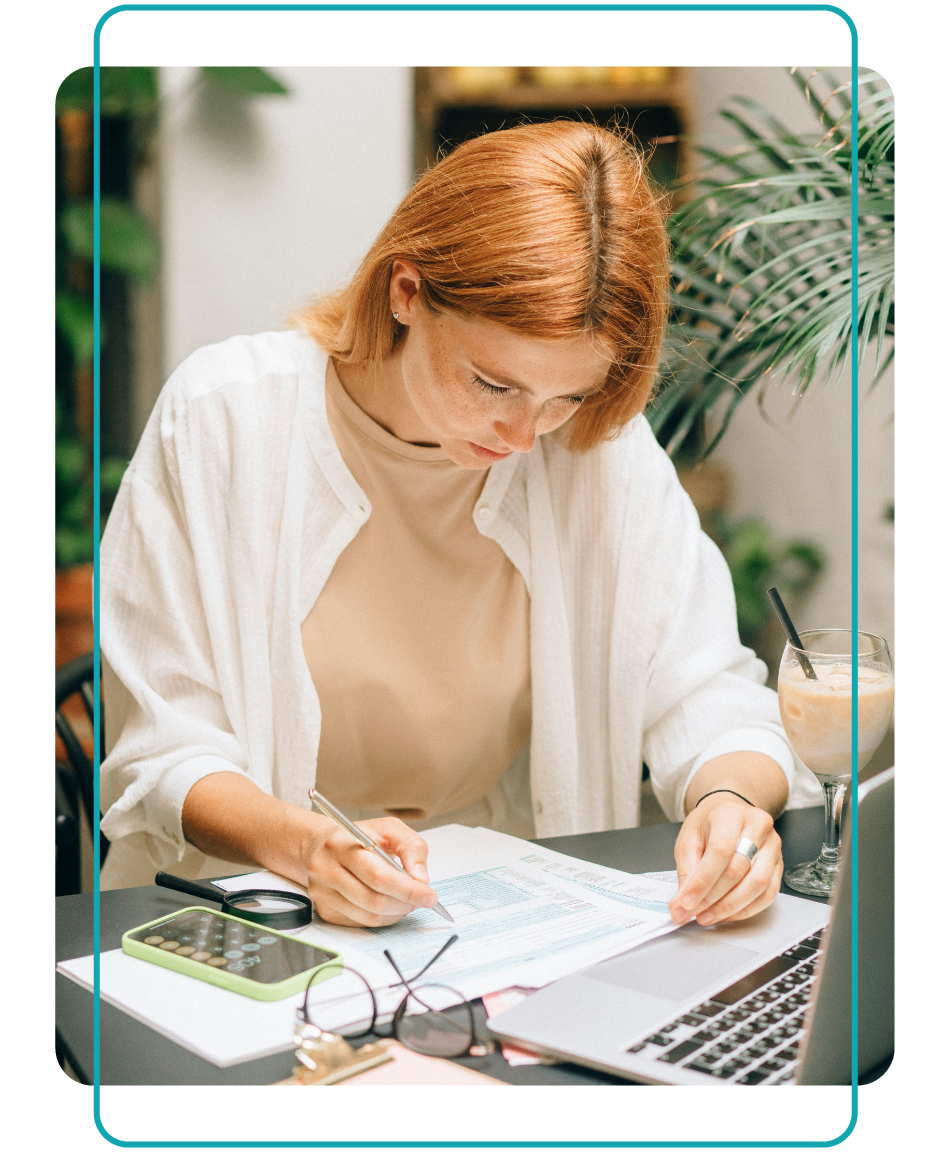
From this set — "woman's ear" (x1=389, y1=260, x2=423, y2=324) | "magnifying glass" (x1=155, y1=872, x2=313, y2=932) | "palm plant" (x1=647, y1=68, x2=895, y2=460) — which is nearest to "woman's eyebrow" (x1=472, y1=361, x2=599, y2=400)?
"woman's ear" (x1=389, y1=260, x2=423, y2=324)

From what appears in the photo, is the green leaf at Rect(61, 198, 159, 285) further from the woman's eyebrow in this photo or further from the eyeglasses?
the eyeglasses

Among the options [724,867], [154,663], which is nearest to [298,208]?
[154,663]

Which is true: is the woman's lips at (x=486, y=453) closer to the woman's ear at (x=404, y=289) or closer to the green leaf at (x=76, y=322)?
the woman's ear at (x=404, y=289)

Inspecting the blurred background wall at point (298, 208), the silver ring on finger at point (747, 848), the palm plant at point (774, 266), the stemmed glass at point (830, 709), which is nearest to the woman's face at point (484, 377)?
the blurred background wall at point (298, 208)

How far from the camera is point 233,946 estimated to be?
76 centimetres

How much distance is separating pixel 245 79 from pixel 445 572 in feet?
2.17

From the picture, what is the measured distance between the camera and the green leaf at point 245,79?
755mm

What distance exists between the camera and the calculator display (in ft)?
2.41

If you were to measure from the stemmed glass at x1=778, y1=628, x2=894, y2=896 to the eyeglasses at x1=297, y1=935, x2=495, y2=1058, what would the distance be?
36cm

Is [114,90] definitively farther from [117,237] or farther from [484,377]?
[484,377]

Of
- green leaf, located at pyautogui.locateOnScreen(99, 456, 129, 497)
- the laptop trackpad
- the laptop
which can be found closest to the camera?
the laptop

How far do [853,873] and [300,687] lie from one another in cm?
71

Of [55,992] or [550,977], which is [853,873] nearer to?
[550,977]
